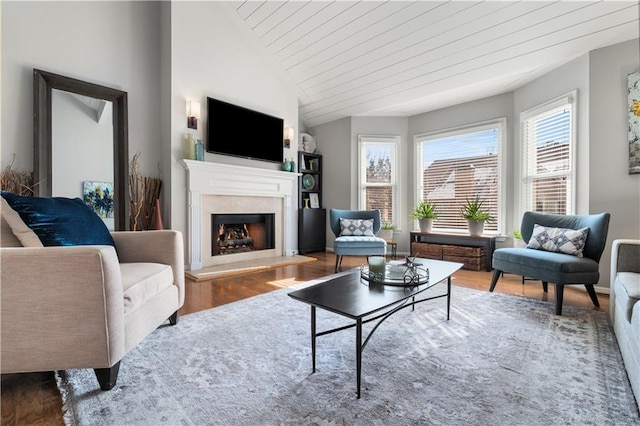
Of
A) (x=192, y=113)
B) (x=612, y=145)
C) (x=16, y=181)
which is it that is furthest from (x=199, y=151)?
(x=612, y=145)

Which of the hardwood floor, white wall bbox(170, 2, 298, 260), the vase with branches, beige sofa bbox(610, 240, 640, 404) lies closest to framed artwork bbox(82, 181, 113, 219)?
the vase with branches

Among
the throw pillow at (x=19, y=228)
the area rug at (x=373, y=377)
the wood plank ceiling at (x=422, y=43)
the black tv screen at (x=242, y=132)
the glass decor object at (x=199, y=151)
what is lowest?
the area rug at (x=373, y=377)

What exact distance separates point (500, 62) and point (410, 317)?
304 cm

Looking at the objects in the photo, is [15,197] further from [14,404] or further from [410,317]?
[410,317]

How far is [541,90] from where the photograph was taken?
3.63m

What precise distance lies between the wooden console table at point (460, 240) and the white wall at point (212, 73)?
2.57 m

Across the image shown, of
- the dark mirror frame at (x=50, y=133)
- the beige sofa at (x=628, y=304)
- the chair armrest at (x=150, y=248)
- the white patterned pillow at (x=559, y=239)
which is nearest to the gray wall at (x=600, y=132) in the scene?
the white patterned pillow at (x=559, y=239)

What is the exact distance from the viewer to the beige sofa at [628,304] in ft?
4.28

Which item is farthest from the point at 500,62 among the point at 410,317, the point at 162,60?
the point at 162,60

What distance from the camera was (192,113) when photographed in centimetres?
370

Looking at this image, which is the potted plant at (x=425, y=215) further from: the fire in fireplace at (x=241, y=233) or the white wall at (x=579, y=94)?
the fire in fireplace at (x=241, y=233)

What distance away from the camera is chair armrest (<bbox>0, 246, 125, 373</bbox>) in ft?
3.91

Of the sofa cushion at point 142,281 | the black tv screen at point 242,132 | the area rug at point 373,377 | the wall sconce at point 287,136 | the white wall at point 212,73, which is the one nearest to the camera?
the area rug at point 373,377

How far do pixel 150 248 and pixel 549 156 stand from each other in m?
4.34
